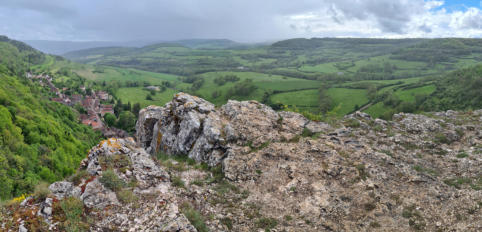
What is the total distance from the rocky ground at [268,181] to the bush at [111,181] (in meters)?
0.05

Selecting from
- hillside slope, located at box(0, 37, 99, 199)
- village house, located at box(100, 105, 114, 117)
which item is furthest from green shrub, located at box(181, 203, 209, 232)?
village house, located at box(100, 105, 114, 117)

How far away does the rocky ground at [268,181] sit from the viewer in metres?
11.6

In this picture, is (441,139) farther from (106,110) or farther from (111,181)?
(106,110)

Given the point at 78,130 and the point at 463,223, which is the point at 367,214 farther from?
the point at 78,130

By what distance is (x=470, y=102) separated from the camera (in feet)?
289

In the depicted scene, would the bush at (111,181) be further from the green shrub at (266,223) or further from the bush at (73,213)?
the green shrub at (266,223)

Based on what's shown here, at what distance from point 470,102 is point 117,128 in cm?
16240

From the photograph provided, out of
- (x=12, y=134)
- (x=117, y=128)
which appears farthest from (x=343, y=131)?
(x=117, y=128)

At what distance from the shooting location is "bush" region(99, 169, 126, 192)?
1269 cm

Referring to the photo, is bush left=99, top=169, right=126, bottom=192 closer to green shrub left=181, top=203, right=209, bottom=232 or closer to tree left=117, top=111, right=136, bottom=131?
green shrub left=181, top=203, right=209, bottom=232

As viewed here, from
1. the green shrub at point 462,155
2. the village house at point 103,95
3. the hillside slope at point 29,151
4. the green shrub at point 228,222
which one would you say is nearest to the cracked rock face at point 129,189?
the green shrub at point 228,222

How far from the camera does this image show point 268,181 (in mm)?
17531

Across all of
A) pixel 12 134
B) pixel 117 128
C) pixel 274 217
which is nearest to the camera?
pixel 274 217

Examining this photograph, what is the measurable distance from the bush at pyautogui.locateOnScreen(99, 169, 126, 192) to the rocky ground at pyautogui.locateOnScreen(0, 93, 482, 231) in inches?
2.0
